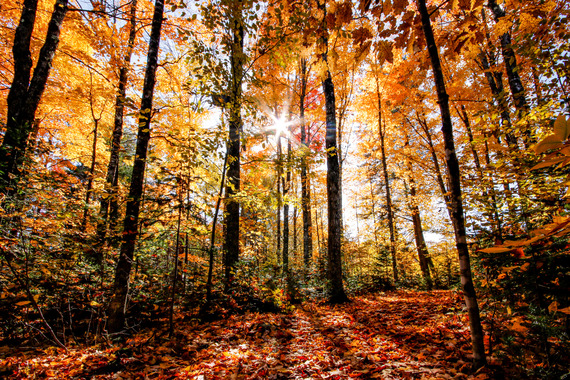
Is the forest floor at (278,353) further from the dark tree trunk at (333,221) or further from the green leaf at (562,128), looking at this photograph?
the green leaf at (562,128)

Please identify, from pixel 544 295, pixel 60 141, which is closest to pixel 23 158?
pixel 544 295

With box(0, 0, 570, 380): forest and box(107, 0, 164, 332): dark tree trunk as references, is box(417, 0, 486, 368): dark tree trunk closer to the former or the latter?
box(0, 0, 570, 380): forest

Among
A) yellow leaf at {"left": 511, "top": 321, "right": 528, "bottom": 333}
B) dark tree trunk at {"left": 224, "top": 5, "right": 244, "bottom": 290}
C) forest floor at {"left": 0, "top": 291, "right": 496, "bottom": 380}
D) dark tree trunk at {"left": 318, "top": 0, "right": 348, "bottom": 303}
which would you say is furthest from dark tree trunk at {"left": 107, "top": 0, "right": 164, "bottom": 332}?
yellow leaf at {"left": 511, "top": 321, "right": 528, "bottom": 333}

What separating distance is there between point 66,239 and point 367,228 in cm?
1311

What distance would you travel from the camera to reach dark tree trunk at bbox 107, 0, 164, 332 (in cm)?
353

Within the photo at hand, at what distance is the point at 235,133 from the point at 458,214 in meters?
4.57

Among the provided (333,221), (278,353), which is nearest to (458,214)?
(278,353)

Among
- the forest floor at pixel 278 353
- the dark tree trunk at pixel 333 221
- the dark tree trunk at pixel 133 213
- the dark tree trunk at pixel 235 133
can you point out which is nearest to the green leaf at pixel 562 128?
the forest floor at pixel 278 353

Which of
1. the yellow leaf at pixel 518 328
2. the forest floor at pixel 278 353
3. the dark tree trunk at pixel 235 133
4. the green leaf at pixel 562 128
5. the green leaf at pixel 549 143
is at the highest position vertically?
the dark tree trunk at pixel 235 133

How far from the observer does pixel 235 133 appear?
17.7 ft

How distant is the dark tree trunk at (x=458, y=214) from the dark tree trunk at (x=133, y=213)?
3.85m

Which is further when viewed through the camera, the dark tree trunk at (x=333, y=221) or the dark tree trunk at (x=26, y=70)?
the dark tree trunk at (x=333, y=221)

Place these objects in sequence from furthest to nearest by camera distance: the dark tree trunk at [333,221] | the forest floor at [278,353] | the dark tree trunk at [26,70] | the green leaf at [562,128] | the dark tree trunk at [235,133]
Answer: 1. the dark tree trunk at [333,221]
2. the dark tree trunk at [26,70]
3. the dark tree trunk at [235,133]
4. the forest floor at [278,353]
5. the green leaf at [562,128]

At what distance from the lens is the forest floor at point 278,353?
2457 mm
